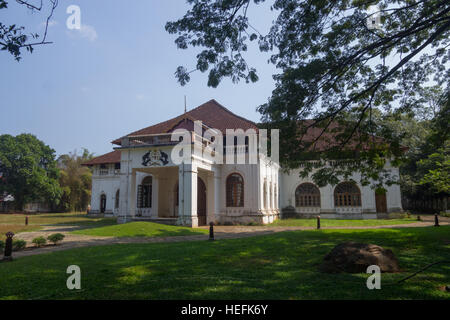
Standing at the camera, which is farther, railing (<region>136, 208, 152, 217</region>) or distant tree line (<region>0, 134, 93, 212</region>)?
distant tree line (<region>0, 134, 93, 212</region>)

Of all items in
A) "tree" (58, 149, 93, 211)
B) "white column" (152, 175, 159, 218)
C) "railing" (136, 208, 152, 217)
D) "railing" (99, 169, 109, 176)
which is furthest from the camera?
"tree" (58, 149, 93, 211)

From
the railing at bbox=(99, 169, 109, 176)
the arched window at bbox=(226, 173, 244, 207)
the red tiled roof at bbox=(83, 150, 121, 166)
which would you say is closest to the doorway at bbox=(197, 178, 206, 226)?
the arched window at bbox=(226, 173, 244, 207)

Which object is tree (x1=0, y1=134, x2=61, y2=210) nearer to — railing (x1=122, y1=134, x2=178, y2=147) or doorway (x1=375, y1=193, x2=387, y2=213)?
railing (x1=122, y1=134, x2=178, y2=147)

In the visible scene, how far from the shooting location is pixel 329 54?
761 cm

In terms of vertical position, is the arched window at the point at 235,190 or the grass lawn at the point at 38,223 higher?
the arched window at the point at 235,190

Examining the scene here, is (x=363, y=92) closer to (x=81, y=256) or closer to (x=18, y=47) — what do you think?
(x=18, y=47)

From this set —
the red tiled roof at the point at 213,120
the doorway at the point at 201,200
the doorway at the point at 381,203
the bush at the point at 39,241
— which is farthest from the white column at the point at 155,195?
the doorway at the point at 381,203

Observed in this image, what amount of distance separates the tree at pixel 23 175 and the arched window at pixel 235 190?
26.7 m

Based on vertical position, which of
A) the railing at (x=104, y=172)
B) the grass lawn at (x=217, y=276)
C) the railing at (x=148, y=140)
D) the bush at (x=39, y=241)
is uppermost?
the railing at (x=148, y=140)

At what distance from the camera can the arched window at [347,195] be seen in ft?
79.1

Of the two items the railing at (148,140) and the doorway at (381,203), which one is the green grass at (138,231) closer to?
the railing at (148,140)

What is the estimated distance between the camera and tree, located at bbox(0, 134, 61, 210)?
3528cm
